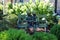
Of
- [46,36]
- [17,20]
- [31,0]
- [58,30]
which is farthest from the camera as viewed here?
[31,0]

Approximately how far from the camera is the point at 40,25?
10711 mm

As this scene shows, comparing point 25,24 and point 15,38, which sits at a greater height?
point 15,38

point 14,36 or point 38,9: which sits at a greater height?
point 14,36

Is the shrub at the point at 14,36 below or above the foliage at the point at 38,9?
above

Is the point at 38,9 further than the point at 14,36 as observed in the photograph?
Yes

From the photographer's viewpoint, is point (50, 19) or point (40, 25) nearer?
point (40, 25)

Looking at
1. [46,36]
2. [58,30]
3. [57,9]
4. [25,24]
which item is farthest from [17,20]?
[46,36]

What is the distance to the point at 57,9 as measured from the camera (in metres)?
14.0

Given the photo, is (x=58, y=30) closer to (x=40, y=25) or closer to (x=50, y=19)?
(x=40, y=25)

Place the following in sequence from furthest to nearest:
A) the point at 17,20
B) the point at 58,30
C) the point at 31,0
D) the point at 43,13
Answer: the point at 31,0, the point at 43,13, the point at 17,20, the point at 58,30

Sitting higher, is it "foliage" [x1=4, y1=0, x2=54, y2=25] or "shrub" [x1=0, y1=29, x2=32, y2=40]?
"shrub" [x1=0, y1=29, x2=32, y2=40]

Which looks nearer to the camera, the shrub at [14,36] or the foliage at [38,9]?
the shrub at [14,36]

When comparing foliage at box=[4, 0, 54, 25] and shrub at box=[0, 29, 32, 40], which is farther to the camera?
foliage at box=[4, 0, 54, 25]

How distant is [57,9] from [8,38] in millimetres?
9621
